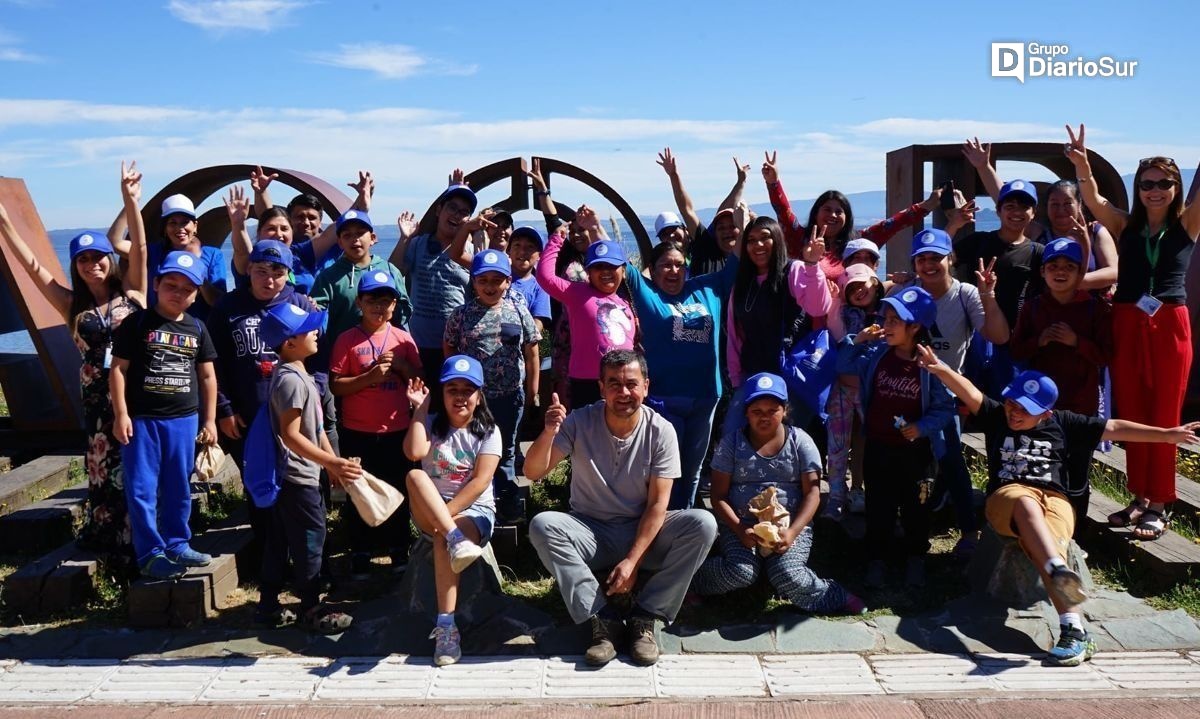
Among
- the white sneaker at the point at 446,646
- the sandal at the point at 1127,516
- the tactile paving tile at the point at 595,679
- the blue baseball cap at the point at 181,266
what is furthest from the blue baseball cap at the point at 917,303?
the blue baseball cap at the point at 181,266

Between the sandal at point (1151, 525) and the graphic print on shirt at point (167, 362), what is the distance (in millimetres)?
4483

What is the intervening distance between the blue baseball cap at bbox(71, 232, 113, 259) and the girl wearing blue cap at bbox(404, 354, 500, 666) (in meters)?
1.68

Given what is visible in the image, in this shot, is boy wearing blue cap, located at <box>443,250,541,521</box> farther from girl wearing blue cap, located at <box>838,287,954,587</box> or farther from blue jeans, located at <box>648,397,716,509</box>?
girl wearing blue cap, located at <box>838,287,954,587</box>

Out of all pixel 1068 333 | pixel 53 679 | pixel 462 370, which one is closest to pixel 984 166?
pixel 1068 333

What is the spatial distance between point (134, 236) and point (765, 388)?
2.97 m

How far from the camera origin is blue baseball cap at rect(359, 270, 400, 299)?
4.86m

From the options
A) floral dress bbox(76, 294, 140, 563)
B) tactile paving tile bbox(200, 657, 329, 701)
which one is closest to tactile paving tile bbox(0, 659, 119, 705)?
tactile paving tile bbox(200, 657, 329, 701)

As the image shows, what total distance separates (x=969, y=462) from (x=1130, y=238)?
1.94 m

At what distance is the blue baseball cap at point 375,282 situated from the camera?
16.0 ft

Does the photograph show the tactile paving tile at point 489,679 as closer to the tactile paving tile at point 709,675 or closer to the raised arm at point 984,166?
the tactile paving tile at point 709,675

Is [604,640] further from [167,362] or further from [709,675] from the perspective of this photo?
[167,362]

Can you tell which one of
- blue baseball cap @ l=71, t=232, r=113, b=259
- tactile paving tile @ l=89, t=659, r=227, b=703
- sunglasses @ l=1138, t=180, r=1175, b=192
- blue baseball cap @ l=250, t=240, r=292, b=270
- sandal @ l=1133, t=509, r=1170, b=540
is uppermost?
sunglasses @ l=1138, t=180, r=1175, b=192

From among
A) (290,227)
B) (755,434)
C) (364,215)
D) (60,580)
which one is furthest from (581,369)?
(60,580)

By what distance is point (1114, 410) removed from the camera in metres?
5.35
